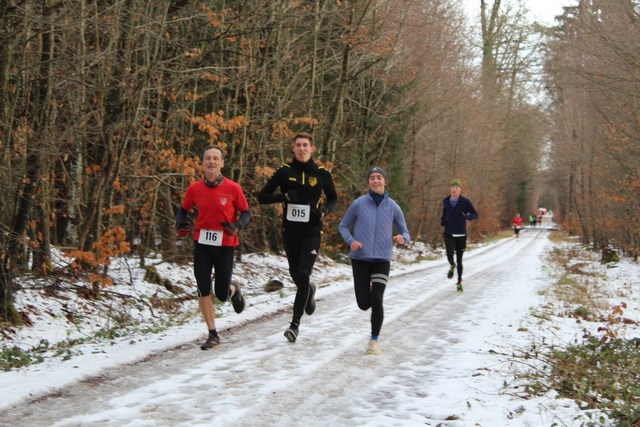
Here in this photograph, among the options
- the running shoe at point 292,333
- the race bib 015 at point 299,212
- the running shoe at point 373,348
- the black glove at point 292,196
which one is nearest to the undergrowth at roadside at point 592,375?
the running shoe at point 373,348

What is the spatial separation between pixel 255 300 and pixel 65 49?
16.4 feet

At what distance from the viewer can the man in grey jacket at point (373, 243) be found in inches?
260

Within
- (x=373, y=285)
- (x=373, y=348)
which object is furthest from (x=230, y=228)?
(x=373, y=348)

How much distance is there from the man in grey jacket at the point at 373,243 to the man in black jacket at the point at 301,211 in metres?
0.43

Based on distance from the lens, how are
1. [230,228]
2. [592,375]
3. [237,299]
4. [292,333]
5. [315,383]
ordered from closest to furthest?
1. [315,383]
2. [592,375]
3. [230,228]
4. [292,333]
5. [237,299]

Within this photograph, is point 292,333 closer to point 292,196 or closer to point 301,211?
point 301,211

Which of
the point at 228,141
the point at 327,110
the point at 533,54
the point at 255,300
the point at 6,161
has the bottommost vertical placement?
the point at 255,300

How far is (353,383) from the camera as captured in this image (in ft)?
17.6

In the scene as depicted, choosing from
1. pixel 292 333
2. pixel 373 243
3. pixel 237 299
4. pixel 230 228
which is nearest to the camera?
pixel 230 228

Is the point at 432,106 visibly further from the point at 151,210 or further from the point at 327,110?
the point at 151,210

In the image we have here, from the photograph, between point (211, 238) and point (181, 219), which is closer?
point (211, 238)

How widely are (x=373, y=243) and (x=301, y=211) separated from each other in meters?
0.94

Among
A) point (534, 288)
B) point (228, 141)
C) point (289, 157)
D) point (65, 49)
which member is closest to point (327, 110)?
point (289, 157)

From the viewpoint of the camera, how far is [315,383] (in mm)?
5277
